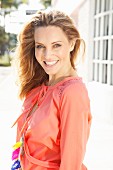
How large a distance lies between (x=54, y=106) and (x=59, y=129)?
91mm

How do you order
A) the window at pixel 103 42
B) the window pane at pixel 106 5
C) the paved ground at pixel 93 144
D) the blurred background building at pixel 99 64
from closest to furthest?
the paved ground at pixel 93 144, the blurred background building at pixel 99 64, the window at pixel 103 42, the window pane at pixel 106 5

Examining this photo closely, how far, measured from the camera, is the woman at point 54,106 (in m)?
1.42

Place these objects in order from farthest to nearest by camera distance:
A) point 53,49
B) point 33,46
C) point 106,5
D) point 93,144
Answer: point 106,5 < point 93,144 < point 33,46 < point 53,49

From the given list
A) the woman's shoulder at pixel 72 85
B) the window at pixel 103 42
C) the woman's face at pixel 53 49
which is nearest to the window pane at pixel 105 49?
the window at pixel 103 42

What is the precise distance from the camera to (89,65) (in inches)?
339

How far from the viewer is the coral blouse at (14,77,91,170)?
142 centimetres

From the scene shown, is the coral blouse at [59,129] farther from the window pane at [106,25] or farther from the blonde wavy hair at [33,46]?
the window pane at [106,25]

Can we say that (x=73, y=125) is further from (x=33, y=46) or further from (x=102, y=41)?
(x=102, y=41)

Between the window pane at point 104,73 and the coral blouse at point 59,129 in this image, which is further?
the window pane at point 104,73

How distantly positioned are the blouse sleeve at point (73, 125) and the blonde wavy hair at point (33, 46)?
0.94 feet

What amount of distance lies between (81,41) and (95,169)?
9.29 feet

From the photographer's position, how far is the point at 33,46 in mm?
1745

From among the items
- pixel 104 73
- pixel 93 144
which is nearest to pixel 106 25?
pixel 104 73

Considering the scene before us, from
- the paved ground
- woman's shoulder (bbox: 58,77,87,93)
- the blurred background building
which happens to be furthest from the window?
woman's shoulder (bbox: 58,77,87,93)
